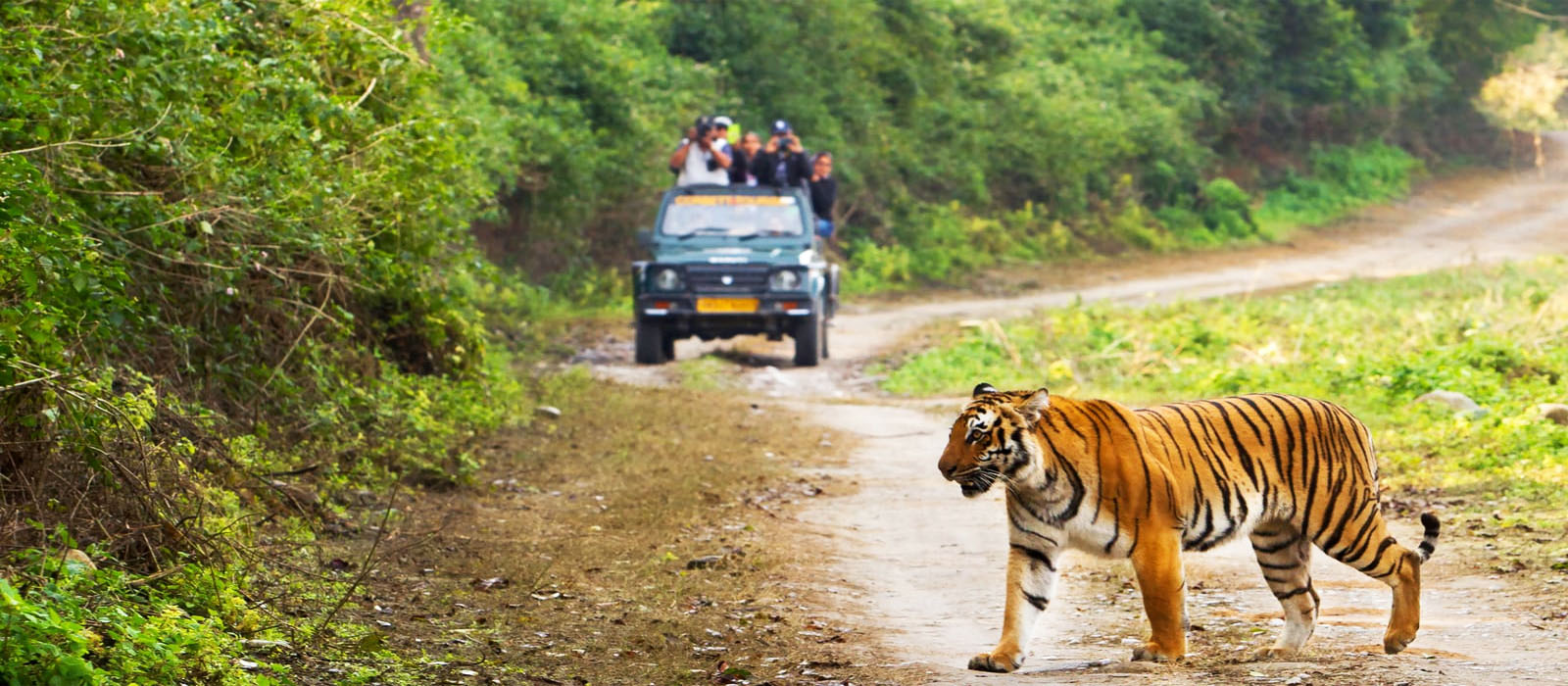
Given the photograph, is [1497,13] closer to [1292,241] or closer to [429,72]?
[1292,241]

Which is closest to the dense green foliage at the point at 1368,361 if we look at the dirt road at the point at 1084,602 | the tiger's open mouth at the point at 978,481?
the dirt road at the point at 1084,602

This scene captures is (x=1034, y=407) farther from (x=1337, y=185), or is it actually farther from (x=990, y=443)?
(x=1337, y=185)

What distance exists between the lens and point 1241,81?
42.8 m

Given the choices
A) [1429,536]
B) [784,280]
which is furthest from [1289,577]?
[784,280]

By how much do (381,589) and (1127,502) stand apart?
336 centimetres

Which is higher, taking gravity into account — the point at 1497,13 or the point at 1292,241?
the point at 1497,13

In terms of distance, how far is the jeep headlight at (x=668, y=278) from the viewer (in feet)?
63.4

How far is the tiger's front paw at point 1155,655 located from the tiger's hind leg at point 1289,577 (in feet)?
1.39

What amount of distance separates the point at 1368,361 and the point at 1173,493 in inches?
372

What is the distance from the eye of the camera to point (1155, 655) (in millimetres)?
6422

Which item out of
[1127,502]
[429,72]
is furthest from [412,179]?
[1127,502]

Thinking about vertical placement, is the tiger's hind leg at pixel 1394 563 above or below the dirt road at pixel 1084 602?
above

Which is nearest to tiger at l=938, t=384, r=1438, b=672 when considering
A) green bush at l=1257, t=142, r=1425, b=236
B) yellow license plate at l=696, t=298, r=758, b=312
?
yellow license plate at l=696, t=298, r=758, b=312

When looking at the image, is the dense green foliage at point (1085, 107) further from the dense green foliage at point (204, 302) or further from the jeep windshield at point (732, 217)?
the dense green foliage at point (204, 302)
